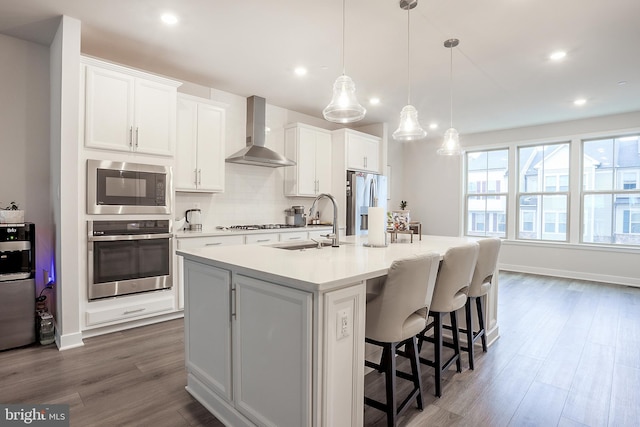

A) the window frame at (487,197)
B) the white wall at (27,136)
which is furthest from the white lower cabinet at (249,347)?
the window frame at (487,197)

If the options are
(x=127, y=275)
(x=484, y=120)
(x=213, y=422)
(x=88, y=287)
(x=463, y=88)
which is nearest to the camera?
(x=213, y=422)

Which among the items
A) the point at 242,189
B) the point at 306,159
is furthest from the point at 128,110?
the point at 306,159

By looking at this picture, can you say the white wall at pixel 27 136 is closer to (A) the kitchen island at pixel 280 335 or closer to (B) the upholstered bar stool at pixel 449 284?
(A) the kitchen island at pixel 280 335

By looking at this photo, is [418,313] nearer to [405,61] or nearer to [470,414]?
[470,414]

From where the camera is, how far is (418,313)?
1.94m

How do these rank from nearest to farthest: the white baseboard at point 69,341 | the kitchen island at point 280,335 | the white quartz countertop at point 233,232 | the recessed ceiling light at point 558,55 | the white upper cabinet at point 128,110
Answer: the kitchen island at point 280,335 → the white baseboard at point 69,341 → the white upper cabinet at point 128,110 → the recessed ceiling light at point 558,55 → the white quartz countertop at point 233,232

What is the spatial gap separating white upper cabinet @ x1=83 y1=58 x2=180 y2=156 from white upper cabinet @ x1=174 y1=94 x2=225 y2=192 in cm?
35

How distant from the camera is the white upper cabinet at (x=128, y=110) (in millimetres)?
3051

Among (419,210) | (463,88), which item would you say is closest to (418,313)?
(463,88)

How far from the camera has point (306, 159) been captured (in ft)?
17.4

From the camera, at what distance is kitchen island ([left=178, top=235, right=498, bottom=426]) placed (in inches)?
56.3

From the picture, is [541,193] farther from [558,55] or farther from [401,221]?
[401,221]

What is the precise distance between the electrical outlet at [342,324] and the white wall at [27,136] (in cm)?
321

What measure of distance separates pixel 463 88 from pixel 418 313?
356 cm
